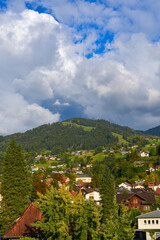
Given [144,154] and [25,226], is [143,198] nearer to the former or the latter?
[25,226]

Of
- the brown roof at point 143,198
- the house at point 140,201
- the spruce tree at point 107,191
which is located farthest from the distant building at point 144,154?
the spruce tree at point 107,191

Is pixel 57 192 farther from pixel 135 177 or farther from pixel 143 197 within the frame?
pixel 135 177

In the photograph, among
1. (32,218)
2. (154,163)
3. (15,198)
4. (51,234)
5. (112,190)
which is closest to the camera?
(51,234)

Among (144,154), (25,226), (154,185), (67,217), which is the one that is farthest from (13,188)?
(144,154)

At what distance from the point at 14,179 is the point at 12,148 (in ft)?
18.5

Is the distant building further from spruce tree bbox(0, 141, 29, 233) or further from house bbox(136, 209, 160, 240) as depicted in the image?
spruce tree bbox(0, 141, 29, 233)

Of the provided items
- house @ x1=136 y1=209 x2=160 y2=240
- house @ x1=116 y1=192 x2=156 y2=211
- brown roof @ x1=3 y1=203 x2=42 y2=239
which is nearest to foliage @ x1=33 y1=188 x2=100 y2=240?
brown roof @ x1=3 y1=203 x2=42 y2=239

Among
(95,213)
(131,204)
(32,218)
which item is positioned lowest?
(131,204)

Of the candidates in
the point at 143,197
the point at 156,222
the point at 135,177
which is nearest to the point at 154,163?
the point at 135,177

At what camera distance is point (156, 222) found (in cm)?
4041

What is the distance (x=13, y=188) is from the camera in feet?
119

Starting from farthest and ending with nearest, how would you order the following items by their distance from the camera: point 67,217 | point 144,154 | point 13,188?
1. point 144,154
2. point 13,188
3. point 67,217

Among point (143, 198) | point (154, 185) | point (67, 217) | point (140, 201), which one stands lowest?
point (140, 201)

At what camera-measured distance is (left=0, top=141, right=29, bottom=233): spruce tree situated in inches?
1361
